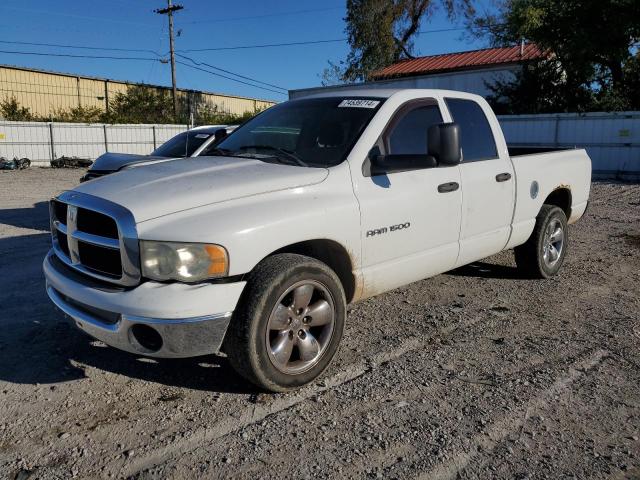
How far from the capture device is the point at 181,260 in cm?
298

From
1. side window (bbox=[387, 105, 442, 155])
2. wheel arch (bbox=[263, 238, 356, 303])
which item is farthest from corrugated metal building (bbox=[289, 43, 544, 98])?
wheel arch (bbox=[263, 238, 356, 303])

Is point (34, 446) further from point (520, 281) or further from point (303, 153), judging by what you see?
point (520, 281)

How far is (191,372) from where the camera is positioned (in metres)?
3.76

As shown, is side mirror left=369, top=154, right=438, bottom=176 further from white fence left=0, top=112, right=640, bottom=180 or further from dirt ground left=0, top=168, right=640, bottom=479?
white fence left=0, top=112, right=640, bottom=180

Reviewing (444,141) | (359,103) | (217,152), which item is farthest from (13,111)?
(444,141)

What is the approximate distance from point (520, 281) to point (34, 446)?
15.6 ft

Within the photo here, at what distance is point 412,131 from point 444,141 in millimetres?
509

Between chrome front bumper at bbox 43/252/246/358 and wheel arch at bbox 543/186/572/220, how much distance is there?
14.1 feet

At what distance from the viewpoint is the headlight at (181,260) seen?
297cm

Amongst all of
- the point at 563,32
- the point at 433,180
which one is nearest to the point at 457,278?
the point at 433,180

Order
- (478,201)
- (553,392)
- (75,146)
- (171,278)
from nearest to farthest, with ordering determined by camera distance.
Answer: (171,278), (553,392), (478,201), (75,146)

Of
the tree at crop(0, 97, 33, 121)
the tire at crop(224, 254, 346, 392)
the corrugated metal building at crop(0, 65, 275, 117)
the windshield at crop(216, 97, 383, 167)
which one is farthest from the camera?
the corrugated metal building at crop(0, 65, 275, 117)

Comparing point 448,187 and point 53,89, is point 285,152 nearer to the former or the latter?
point 448,187

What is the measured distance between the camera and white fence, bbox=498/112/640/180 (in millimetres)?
17781
